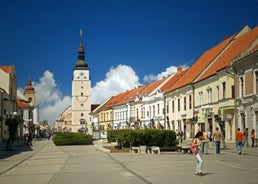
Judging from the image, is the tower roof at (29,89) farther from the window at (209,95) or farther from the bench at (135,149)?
the bench at (135,149)

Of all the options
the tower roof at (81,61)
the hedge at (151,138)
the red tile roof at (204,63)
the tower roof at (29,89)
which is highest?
the tower roof at (81,61)

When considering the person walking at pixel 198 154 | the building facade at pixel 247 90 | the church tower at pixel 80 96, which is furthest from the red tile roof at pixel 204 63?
the church tower at pixel 80 96

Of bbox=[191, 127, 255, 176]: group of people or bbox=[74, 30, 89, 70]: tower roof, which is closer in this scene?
bbox=[191, 127, 255, 176]: group of people

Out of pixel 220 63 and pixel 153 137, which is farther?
pixel 220 63

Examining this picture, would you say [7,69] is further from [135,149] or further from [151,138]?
[135,149]

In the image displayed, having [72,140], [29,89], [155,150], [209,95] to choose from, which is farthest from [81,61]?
[155,150]

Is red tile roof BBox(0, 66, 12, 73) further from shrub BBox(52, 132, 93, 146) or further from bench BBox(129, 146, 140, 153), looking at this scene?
bench BBox(129, 146, 140, 153)

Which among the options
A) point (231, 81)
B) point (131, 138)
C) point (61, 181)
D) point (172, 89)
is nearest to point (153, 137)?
point (131, 138)

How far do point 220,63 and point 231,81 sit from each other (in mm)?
6402

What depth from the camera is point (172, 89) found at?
5828cm

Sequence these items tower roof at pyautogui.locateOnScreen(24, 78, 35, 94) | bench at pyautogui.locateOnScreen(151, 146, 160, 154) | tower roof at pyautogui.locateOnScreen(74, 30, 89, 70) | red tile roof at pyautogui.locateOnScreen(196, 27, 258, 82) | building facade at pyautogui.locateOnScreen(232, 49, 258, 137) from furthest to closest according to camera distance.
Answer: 1. tower roof at pyautogui.locateOnScreen(74, 30, 89, 70)
2. tower roof at pyautogui.locateOnScreen(24, 78, 35, 94)
3. red tile roof at pyautogui.locateOnScreen(196, 27, 258, 82)
4. building facade at pyautogui.locateOnScreen(232, 49, 258, 137)
5. bench at pyautogui.locateOnScreen(151, 146, 160, 154)

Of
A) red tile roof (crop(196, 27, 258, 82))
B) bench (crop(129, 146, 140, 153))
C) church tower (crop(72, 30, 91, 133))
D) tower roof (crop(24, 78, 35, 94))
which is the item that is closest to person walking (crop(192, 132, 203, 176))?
bench (crop(129, 146, 140, 153))

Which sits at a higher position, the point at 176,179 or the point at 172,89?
the point at 172,89

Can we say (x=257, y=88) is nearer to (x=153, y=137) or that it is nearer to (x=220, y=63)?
(x=153, y=137)
